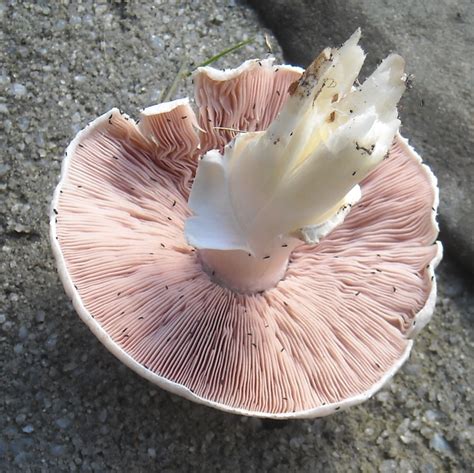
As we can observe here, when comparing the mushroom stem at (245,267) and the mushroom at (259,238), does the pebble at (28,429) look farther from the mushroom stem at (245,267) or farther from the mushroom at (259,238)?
the mushroom stem at (245,267)

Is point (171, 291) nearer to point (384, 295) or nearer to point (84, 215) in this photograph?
point (84, 215)

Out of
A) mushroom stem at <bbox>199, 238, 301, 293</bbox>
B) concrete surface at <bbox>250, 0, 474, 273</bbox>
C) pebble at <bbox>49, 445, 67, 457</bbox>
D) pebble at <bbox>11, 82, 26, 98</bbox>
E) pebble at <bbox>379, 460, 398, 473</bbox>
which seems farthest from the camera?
concrete surface at <bbox>250, 0, 474, 273</bbox>

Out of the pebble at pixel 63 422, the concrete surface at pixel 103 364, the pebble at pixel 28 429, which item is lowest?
the pebble at pixel 28 429

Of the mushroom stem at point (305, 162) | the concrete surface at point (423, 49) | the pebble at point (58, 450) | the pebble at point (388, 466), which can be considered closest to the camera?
the mushroom stem at point (305, 162)

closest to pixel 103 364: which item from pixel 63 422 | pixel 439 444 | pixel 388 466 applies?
pixel 63 422

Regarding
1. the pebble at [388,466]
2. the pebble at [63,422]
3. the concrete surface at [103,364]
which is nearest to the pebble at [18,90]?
the concrete surface at [103,364]

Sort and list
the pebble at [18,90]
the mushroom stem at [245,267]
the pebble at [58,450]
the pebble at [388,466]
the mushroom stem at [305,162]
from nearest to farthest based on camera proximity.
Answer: the mushroom stem at [305,162], the mushroom stem at [245,267], the pebble at [58,450], the pebble at [388,466], the pebble at [18,90]

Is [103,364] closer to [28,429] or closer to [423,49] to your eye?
[28,429]

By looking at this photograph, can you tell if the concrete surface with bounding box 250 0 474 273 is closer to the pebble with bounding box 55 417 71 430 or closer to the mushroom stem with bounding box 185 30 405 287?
the mushroom stem with bounding box 185 30 405 287

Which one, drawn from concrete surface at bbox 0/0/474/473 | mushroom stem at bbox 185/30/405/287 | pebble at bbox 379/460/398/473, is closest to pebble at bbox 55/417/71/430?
concrete surface at bbox 0/0/474/473
